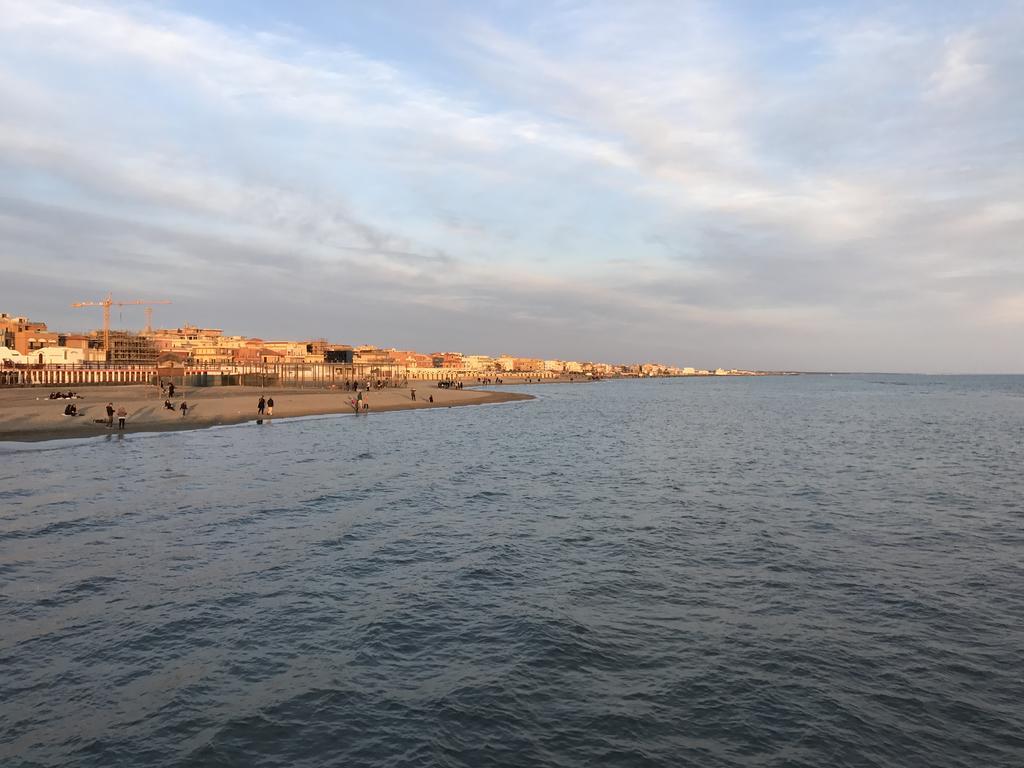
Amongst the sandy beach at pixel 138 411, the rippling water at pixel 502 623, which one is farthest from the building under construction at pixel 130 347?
the rippling water at pixel 502 623

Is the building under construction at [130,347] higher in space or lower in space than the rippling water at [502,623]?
higher

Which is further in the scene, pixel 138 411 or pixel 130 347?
pixel 130 347

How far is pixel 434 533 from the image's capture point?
21000mm

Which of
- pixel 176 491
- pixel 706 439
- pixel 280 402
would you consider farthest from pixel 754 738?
pixel 280 402

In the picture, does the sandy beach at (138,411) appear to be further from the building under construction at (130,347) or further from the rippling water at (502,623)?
the building under construction at (130,347)

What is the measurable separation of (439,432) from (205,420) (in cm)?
2054

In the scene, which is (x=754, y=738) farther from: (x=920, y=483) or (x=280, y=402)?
(x=280, y=402)

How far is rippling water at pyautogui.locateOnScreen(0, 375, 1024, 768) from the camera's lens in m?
9.36

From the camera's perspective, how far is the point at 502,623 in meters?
13.5

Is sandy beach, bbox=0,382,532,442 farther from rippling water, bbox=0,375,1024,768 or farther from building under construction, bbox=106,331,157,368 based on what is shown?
building under construction, bbox=106,331,157,368

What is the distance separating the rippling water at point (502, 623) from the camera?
9.36 meters

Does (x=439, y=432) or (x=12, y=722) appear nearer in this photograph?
(x=12, y=722)

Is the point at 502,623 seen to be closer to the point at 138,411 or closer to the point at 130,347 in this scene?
the point at 138,411

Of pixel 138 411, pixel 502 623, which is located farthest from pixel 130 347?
pixel 502 623
